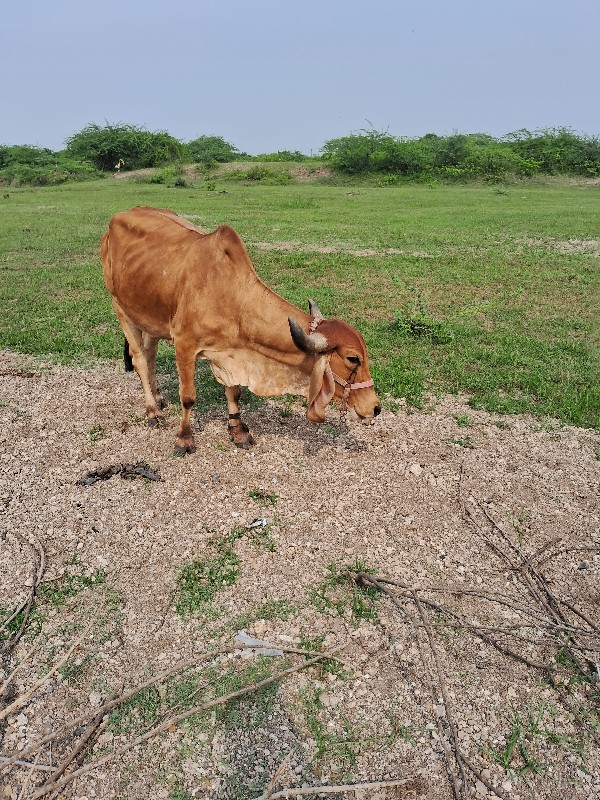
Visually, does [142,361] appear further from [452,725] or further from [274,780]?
[452,725]

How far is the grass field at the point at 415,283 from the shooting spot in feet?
25.4

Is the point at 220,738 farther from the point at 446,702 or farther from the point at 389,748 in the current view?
the point at 446,702

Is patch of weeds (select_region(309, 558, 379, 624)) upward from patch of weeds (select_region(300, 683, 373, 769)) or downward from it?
upward

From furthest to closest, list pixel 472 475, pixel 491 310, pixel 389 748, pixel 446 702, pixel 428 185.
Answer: pixel 428 185
pixel 491 310
pixel 472 475
pixel 446 702
pixel 389 748

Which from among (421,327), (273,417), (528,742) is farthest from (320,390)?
(421,327)

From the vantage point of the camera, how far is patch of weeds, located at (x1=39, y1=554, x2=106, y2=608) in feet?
14.0

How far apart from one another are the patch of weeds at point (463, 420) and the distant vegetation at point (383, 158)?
96.0 feet

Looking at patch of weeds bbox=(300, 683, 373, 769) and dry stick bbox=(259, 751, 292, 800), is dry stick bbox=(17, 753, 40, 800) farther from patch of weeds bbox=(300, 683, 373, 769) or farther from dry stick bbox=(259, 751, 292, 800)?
patch of weeds bbox=(300, 683, 373, 769)

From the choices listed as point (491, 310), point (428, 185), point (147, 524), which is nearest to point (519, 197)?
point (428, 185)

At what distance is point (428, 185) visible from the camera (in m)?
31.7

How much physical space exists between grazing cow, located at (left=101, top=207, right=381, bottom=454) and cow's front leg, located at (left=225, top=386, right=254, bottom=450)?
0.03 feet

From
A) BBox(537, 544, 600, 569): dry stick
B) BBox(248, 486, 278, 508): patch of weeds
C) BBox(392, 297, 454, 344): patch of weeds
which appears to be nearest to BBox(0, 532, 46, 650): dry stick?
BBox(248, 486, 278, 508): patch of weeds

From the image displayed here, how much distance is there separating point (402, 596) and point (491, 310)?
714 centimetres

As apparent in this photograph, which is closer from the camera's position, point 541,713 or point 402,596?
point 541,713
